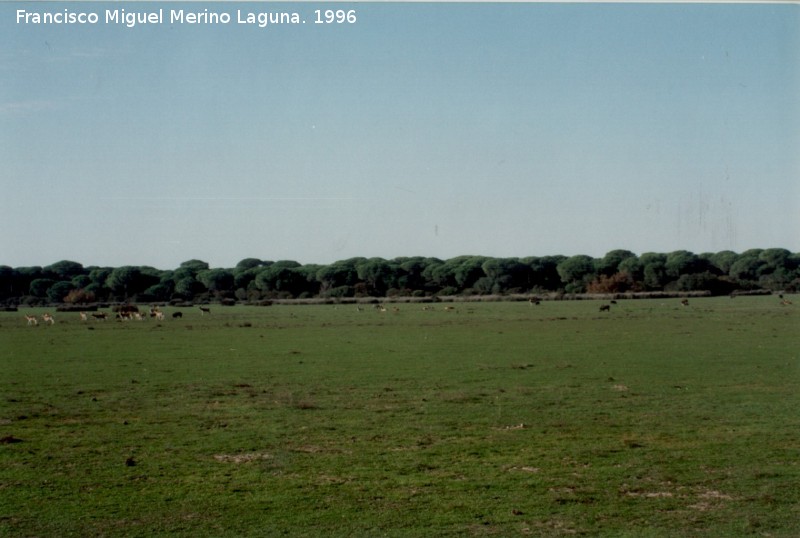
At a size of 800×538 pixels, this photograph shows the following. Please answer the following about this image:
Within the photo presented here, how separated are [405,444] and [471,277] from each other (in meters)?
79.3

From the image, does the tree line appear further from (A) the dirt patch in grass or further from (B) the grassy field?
(A) the dirt patch in grass

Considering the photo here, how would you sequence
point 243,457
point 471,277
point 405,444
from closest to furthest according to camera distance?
1. point 243,457
2. point 405,444
3. point 471,277

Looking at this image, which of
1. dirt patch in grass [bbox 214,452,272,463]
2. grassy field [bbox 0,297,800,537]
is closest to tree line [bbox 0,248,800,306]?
grassy field [bbox 0,297,800,537]

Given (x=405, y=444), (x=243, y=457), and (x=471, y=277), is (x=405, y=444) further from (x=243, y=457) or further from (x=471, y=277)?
(x=471, y=277)

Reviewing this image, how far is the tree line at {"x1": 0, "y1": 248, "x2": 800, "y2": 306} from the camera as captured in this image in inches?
3282

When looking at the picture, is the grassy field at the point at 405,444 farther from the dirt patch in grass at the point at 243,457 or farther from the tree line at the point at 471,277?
the tree line at the point at 471,277

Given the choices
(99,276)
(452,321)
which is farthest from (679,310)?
(99,276)

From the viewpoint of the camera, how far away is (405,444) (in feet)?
43.8

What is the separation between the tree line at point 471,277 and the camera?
8338 cm

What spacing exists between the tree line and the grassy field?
55284 mm

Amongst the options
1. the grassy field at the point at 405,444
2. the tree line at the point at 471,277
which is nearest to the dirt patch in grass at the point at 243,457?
the grassy field at the point at 405,444

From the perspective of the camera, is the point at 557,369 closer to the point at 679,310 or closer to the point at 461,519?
the point at 461,519

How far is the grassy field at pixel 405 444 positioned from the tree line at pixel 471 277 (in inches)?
2177

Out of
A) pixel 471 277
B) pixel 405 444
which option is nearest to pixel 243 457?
pixel 405 444
